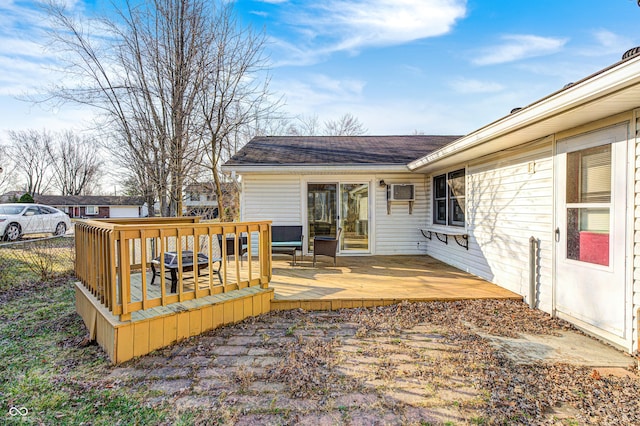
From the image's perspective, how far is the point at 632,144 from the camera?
272cm

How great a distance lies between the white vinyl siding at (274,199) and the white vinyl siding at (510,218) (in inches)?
139

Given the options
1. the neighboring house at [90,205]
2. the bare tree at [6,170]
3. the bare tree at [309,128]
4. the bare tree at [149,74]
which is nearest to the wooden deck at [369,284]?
the bare tree at [149,74]

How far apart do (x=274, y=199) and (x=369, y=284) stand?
3.30 metres

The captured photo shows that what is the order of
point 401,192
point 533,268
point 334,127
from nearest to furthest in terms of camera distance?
1. point 533,268
2. point 401,192
3. point 334,127

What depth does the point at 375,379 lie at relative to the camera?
2359 millimetres

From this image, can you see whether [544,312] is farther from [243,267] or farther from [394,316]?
[243,267]

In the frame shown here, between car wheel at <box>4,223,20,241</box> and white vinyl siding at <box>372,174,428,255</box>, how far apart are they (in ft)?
37.4

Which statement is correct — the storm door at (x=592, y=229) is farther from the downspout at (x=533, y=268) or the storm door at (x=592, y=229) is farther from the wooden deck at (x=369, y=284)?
the wooden deck at (x=369, y=284)

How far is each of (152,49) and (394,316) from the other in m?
6.41

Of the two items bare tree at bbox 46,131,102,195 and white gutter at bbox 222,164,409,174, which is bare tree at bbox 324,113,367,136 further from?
bare tree at bbox 46,131,102,195

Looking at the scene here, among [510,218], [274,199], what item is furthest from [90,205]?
[510,218]

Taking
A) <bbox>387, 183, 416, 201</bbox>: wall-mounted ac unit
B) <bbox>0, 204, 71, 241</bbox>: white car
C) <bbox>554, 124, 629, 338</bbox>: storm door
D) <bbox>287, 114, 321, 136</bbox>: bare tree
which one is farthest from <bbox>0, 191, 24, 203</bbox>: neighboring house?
<bbox>554, 124, 629, 338</bbox>: storm door

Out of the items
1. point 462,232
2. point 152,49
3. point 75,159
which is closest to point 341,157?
point 462,232

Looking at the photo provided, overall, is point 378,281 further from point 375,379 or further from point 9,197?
point 9,197
